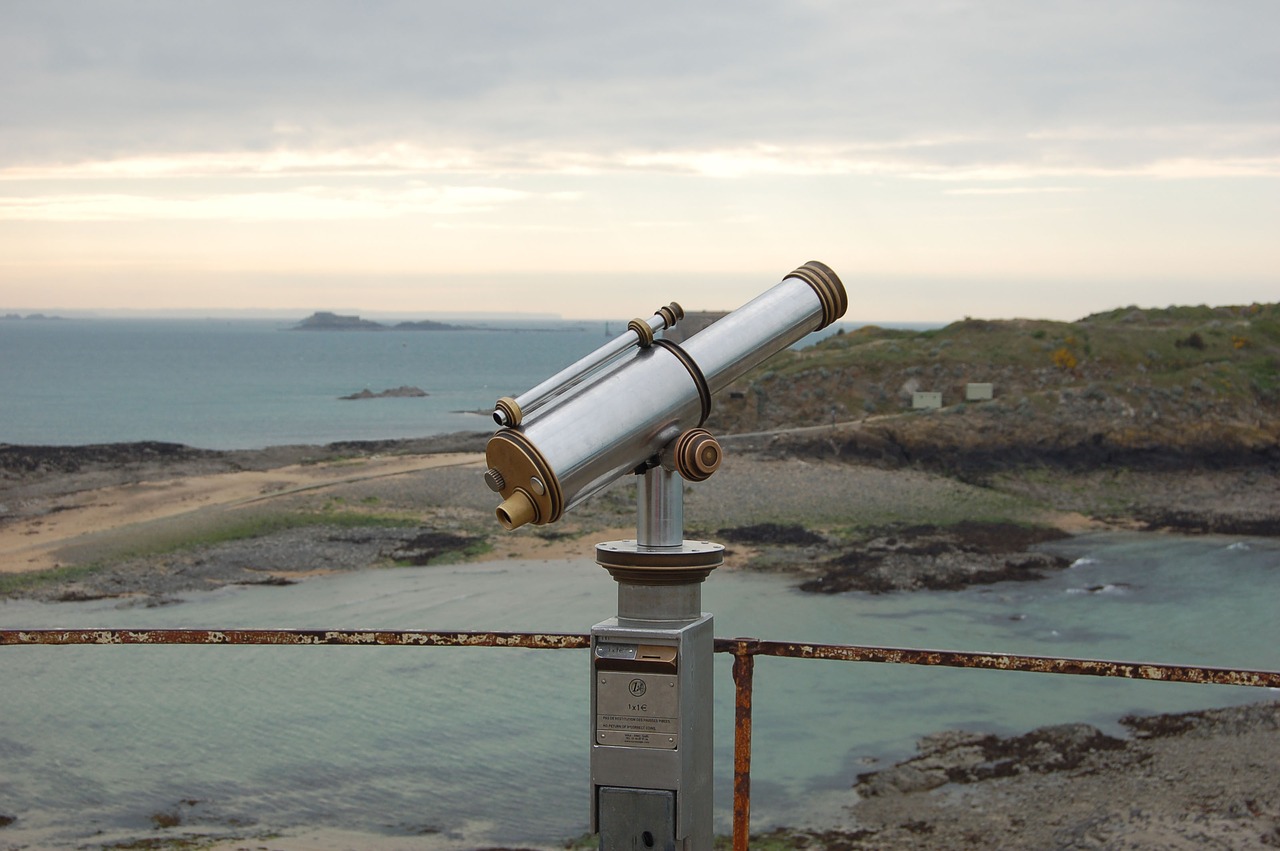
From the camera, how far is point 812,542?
25.4m

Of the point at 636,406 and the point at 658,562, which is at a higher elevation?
the point at 636,406

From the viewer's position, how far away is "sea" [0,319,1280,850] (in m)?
11.5

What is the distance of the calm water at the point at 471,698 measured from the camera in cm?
1159

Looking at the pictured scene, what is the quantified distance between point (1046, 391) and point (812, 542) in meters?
17.1

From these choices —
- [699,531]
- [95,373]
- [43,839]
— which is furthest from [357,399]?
[43,839]

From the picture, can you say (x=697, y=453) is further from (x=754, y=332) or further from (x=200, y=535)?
(x=200, y=535)

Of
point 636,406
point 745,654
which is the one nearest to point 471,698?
point 745,654

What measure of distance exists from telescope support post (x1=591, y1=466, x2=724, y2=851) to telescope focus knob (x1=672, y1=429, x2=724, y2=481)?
13cm

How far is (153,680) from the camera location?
16438 millimetres

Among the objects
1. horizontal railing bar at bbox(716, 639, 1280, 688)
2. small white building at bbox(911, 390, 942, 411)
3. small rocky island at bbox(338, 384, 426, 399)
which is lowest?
horizontal railing bar at bbox(716, 639, 1280, 688)

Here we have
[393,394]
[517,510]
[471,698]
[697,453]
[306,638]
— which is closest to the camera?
[517,510]

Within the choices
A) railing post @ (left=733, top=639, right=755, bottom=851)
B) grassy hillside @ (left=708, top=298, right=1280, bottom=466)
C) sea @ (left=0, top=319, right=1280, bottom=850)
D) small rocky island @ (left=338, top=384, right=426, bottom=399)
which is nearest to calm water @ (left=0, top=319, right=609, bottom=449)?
small rocky island @ (left=338, top=384, right=426, bottom=399)

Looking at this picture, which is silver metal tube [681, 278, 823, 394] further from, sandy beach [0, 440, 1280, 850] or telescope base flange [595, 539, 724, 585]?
sandy beach [0, 440, 1280, 850]

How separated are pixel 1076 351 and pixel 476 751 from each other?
114ft
